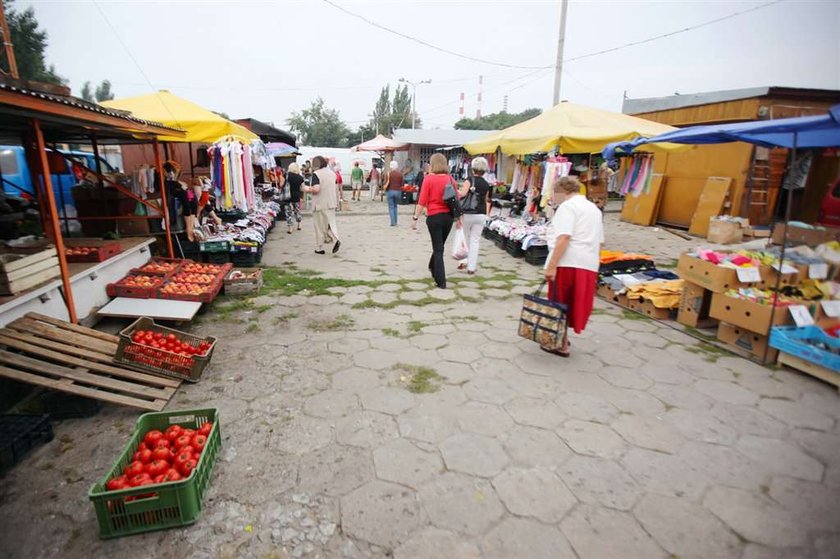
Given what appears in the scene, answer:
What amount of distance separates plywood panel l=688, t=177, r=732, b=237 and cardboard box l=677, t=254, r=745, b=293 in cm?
731

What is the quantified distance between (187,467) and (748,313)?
198 inches

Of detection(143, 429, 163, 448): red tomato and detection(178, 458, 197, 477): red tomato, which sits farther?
detection(143, 429, 163, 448): red tomato

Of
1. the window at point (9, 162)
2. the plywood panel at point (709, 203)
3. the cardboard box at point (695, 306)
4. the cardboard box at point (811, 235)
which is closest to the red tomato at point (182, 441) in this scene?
the cardboard box at point (695, 306)

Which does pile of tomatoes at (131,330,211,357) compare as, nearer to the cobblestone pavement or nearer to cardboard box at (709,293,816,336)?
the cobblestone pavement

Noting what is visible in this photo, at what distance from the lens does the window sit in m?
9.66

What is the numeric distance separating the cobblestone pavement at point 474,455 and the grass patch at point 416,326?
4.0 inches

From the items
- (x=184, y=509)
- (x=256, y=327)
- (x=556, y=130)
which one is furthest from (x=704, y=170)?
(x=184, y=509)

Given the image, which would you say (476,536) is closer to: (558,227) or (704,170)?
(558,227)

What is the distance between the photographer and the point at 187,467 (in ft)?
7.57

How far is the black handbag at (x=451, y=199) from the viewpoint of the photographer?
232 inches

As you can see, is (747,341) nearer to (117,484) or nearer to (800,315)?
(800,315)

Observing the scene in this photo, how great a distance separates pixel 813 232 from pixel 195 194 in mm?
9138

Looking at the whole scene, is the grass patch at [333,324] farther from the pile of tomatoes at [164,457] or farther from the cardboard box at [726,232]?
the cardboard box at [726,232]

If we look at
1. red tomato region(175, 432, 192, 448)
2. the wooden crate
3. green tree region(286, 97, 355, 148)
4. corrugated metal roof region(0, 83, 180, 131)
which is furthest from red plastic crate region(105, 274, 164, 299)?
green tree region(286, 97, 355, 148)
